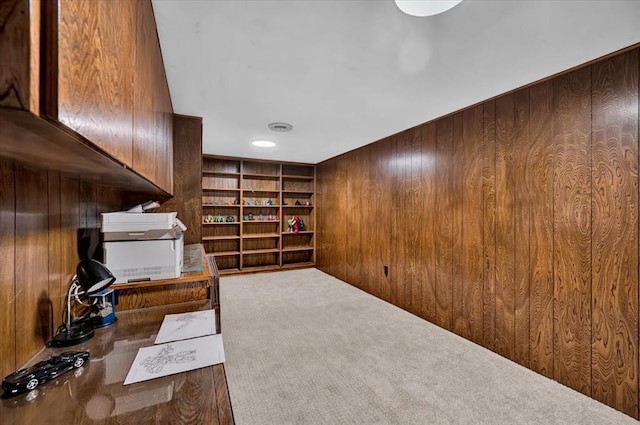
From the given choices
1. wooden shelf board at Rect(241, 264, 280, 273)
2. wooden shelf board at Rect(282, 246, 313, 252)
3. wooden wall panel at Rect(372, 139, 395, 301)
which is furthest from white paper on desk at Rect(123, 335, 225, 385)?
wooden shelf board at Rect(282, 246, 313, 252)

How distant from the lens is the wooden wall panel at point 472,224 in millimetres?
2584

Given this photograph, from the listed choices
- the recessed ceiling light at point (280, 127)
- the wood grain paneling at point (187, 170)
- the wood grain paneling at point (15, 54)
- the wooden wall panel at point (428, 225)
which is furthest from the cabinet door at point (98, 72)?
the wooden wall panel at point (428, 225)

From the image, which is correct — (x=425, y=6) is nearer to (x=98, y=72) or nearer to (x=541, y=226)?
(x=98, y=72)

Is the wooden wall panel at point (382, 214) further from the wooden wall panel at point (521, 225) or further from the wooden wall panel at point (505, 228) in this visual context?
the wooden wall panel at point (521, 225)

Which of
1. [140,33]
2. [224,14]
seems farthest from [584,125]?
[140,33]

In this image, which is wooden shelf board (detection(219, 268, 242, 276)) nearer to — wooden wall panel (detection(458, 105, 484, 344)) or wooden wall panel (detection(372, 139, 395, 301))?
wooden wall panel (detection(372, 139, 395, 301))

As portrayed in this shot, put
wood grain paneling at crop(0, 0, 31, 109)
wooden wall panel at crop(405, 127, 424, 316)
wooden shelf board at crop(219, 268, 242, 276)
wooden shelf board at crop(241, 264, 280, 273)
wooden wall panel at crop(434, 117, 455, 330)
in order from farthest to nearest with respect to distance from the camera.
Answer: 1. wooden shelf board at crop(241, 264, 280, 273)
2. wooden shelf board at crop(219, 268, 242, 276)
3. wooden wall panel at crop(405, 127, 424, 316)
4. wooden wall panel at crop(434, 117, 455, 330)
5. wood grain paneling at crop(0, 0, 31, 109)

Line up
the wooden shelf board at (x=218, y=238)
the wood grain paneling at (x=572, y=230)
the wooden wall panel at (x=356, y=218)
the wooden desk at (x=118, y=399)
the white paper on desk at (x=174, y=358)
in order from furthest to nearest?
the wooden shelf board at (x=218, y=238) → the wooden wall panel at (x=356, y=218) → the wood grain paneling at (x=572, y=230) → the white paper on desk at (x=174, y=358) → the wooden desk at (x=118, y=399)

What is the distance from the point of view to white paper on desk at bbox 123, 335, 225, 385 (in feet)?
3.21

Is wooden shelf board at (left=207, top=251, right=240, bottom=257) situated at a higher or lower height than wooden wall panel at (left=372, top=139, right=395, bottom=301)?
lower

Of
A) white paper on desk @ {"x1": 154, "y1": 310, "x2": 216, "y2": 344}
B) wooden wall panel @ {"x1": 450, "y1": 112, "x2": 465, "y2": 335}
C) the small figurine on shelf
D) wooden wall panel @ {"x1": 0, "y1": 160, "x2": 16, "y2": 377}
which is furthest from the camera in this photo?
the small figurine on shelf

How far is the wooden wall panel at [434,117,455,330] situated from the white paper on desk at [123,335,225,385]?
96.1 inches

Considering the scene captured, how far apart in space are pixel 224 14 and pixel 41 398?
1.65 m

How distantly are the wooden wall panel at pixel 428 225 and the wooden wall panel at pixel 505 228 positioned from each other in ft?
2.28
